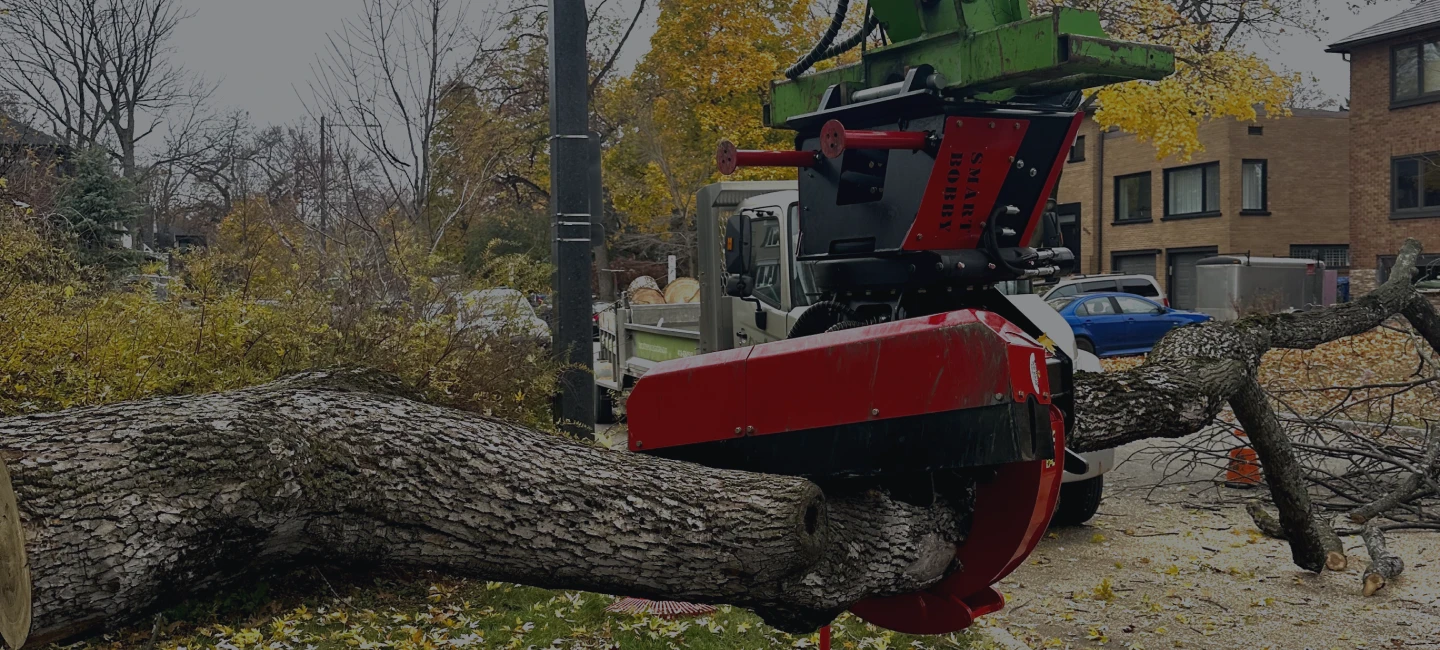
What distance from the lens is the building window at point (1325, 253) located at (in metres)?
35.5

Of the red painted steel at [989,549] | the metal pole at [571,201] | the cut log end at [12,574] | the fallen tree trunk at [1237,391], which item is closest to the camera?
the cut log end at [12,574]

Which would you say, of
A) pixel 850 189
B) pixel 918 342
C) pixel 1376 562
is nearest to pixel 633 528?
pixel 918 342

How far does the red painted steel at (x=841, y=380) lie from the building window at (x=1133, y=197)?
36.4m

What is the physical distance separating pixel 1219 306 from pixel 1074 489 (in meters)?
24.0

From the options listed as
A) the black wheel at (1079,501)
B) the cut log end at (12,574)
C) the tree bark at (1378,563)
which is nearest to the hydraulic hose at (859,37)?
the black wheel at (1079,501)

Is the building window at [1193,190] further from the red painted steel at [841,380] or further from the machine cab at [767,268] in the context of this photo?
the red painted steel at [841,380]

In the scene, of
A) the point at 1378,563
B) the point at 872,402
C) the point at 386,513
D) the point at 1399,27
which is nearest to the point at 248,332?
the point at 386,513

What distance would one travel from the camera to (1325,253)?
35.8 m

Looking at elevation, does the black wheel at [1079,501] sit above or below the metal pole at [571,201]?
below

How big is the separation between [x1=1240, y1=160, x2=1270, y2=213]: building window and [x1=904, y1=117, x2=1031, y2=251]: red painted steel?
109ft

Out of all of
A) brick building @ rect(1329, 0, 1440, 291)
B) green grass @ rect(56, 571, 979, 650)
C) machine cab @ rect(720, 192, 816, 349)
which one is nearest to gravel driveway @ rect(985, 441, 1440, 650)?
green grass @ rect(56, 571, 979, 650)

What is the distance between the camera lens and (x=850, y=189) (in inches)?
213

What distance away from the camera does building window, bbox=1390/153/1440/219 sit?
2994 centimetres

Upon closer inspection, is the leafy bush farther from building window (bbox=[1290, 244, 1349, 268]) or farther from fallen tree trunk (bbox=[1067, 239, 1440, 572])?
building window (bbox=[1290, 244, 1349, 268])
